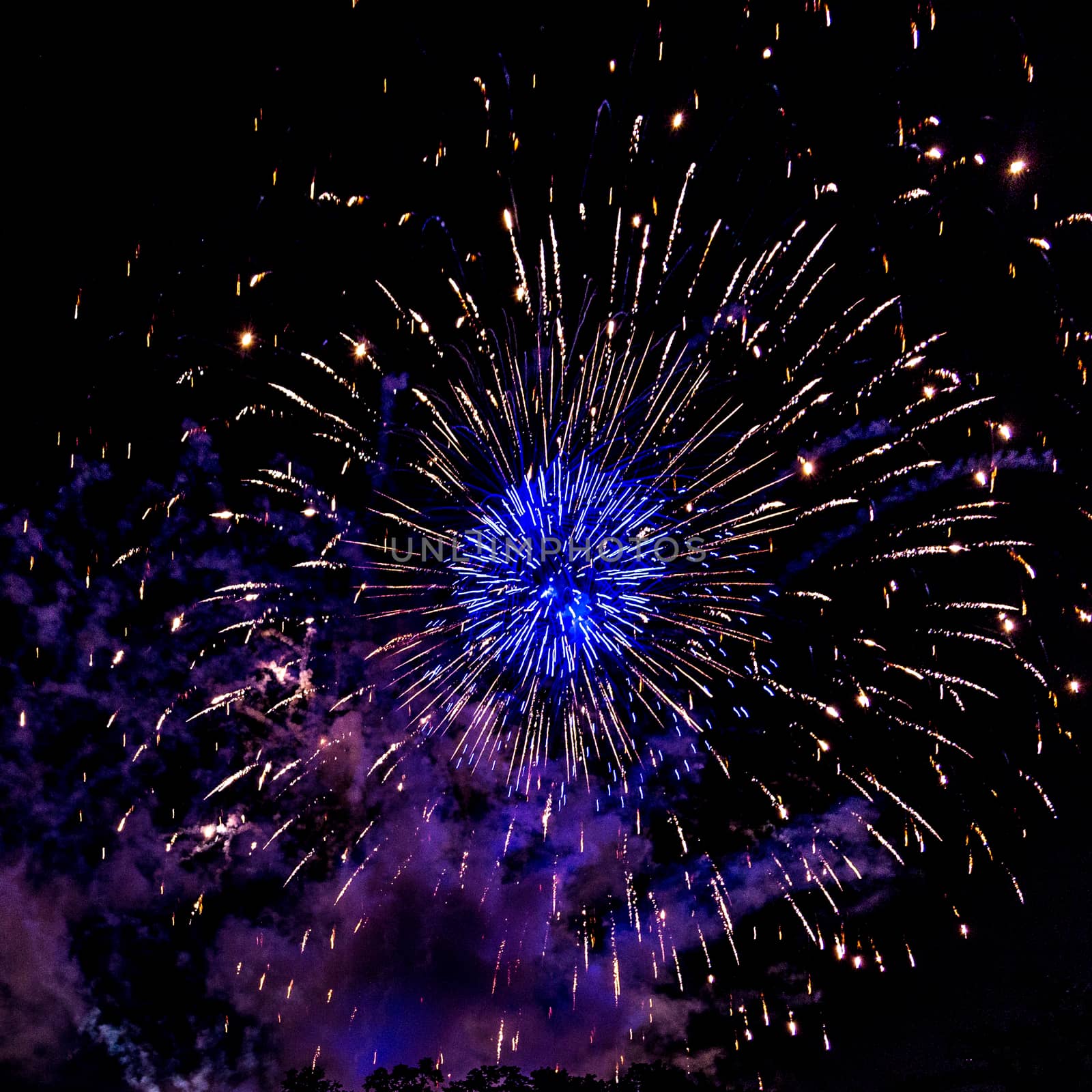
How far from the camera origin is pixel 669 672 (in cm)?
1066

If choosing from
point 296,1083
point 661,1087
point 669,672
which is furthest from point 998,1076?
point 669,672

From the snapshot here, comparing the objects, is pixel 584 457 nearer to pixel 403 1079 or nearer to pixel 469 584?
pixel 469 584

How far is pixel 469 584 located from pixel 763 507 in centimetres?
447

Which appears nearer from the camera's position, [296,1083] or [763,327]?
[763,327]

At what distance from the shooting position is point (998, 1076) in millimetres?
29797

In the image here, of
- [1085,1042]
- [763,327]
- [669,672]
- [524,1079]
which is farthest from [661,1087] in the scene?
[763,327]

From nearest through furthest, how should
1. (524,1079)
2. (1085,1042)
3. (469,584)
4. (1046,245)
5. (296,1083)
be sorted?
(1046,245)
(469,584)
(296,1083)
(524,1079)
(1085,1042)

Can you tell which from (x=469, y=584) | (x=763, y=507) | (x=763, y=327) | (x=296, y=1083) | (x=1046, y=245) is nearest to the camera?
(x=1046, y=245)

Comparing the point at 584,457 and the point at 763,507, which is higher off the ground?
the point at 584,457

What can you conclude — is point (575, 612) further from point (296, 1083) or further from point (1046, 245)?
point (296, 1083)

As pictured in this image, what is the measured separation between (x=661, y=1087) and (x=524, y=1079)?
18.1 ft

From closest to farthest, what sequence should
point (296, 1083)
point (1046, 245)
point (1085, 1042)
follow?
point (1046, 245) → point (296, 1083) → point (1085, 1042)

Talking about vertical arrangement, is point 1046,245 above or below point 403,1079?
above

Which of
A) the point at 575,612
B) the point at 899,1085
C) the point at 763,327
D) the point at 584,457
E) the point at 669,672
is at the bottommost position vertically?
the point at 899,1085
